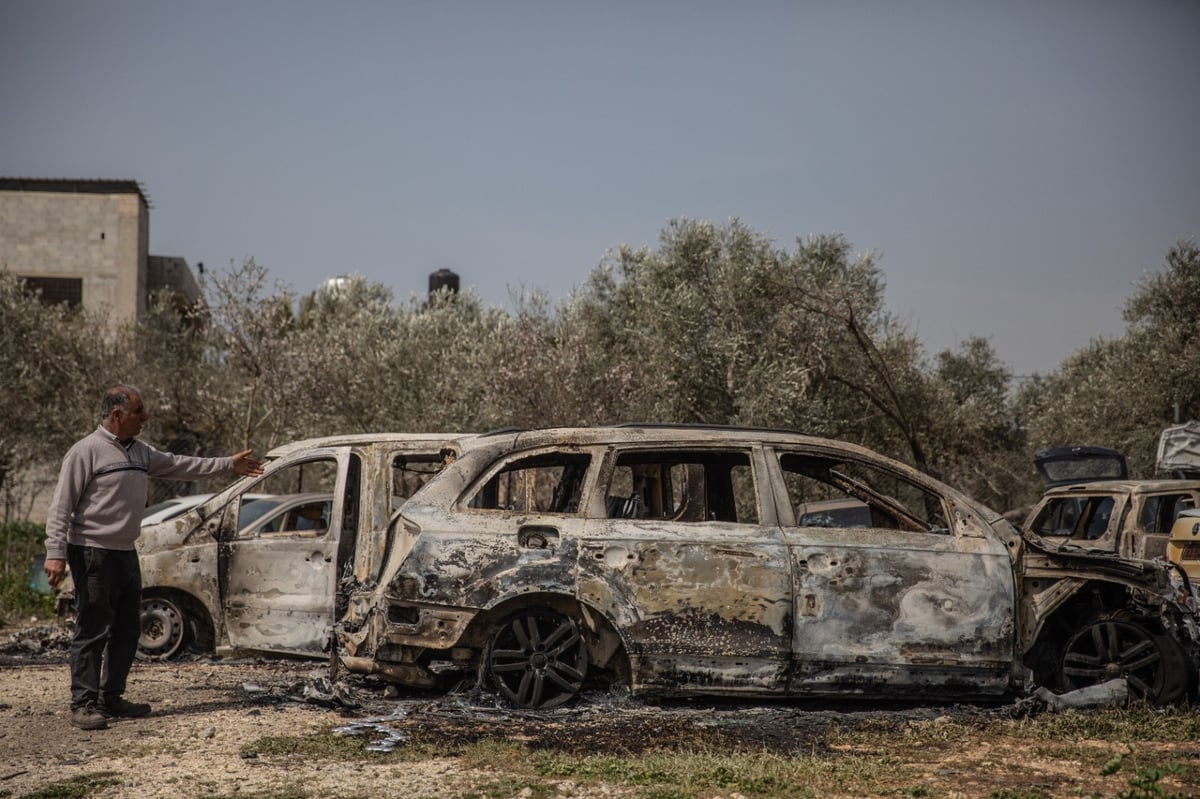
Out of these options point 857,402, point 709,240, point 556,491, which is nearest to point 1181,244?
point 857,402

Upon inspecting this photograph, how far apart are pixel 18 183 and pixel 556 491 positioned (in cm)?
3620

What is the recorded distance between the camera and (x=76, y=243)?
121 ft

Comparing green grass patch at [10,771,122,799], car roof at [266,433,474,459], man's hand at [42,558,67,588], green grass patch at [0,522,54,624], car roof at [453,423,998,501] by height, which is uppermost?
car roof at [266,433,474,459]

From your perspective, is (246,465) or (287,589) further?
(287,589)

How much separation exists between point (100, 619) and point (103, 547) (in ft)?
1.39

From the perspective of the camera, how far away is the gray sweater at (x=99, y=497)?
677 cm

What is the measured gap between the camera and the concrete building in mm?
36531

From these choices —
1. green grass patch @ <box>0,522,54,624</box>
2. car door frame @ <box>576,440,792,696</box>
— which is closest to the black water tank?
green grass patch @ <box>0,522,54,624</box>

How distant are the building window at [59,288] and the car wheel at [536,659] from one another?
33.7 m

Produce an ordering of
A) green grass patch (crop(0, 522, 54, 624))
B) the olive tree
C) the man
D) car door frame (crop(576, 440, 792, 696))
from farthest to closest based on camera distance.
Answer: the olive tree, green grass patch (crop(0, 522, 54, 624)), car door frame (crop(576, 440, 792, 696)), the man

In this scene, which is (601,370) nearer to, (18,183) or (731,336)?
(731,336)

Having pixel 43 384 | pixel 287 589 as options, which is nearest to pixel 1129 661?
pixel 287 589

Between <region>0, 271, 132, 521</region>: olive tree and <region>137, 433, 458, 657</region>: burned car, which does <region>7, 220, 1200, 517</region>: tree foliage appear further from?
<region>137, 433, 458, 657</region>: burned car

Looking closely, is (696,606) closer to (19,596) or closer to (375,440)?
(375,440)
